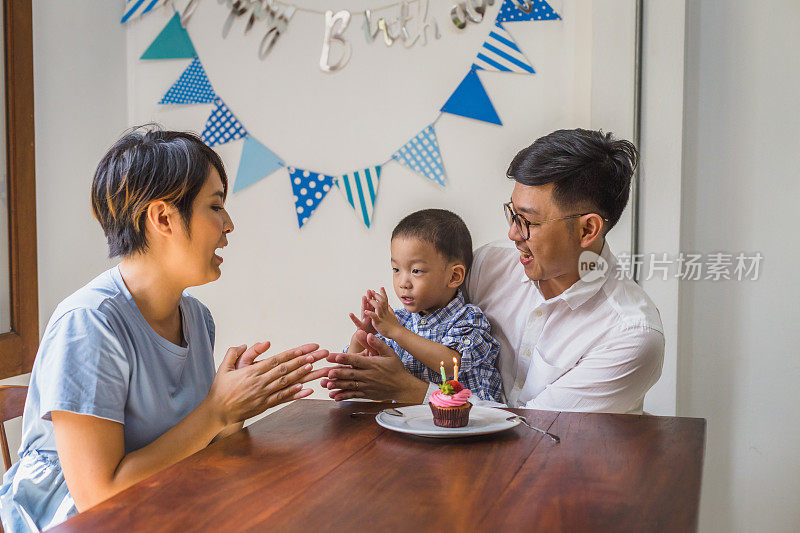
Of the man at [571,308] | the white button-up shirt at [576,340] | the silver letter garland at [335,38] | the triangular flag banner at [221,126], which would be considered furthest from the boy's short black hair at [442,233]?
the triangular flag banner at [221,126]

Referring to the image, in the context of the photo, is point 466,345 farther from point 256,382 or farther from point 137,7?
point 137,7

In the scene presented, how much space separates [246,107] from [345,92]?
1.35 feet

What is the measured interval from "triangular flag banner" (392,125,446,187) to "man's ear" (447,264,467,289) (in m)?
0.70

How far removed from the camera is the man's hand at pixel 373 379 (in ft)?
5.60

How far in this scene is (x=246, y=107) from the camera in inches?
118

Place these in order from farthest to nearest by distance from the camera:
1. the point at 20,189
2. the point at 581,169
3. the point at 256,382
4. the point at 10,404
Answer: the point at 20,189 < the point at 581,169 < the point at 10,404 < the point at 256,382

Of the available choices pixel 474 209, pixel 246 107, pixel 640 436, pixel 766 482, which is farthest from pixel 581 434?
pixel 246 107

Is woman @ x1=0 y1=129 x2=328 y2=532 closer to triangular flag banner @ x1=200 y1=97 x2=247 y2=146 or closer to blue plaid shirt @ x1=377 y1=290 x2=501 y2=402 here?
blue plaid shirt @ x1=377 y1=290 x2=501 y2=402

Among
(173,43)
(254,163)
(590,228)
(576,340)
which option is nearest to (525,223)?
(590,228)

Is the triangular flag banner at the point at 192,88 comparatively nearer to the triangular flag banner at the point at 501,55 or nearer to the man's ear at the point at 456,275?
the triangular flag banner at the point at 501,55

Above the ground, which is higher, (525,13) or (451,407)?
(525,13)

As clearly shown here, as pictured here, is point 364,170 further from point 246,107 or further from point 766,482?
point 766,482

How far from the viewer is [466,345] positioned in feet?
6.40

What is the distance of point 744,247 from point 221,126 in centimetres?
195
